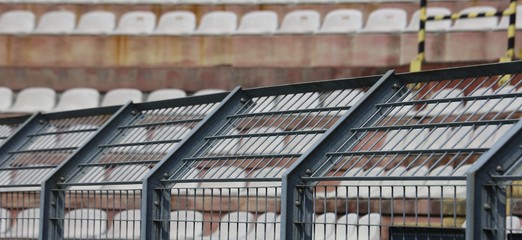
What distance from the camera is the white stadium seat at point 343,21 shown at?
49.1 feet

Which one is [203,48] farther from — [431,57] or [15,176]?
[15,176]

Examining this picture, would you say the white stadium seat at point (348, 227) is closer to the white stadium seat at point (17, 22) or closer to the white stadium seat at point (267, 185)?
the white stadium seat at point (267, 185)

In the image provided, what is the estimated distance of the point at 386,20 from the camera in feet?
48.7

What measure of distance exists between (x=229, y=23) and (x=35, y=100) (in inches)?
112

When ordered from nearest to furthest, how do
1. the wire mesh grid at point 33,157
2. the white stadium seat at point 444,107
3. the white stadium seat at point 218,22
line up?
1. the white stadium seat at point 444,107
2. the wire mesh grid at point 33,157
3. the white stadium seat at point 218,22

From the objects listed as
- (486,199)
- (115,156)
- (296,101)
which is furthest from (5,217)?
(486,199)

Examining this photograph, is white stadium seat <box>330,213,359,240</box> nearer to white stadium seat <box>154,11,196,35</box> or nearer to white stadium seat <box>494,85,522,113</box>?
white stadium seat <box>494,85,522,113</box>

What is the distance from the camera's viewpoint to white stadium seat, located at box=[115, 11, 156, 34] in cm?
1627

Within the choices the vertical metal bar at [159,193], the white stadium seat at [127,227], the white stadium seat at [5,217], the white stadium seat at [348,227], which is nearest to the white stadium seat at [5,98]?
the white stadium seat at [127,227]

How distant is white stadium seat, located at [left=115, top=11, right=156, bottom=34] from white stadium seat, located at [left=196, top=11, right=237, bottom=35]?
74cm

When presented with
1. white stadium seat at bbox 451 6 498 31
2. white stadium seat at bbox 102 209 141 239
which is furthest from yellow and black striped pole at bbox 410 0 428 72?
white stadium seat at bbox 102 209 141 239

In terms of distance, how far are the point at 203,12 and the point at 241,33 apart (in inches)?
69.9

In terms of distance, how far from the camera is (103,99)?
14.8 meters

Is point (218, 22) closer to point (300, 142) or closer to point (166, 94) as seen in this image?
point (166, 94)
